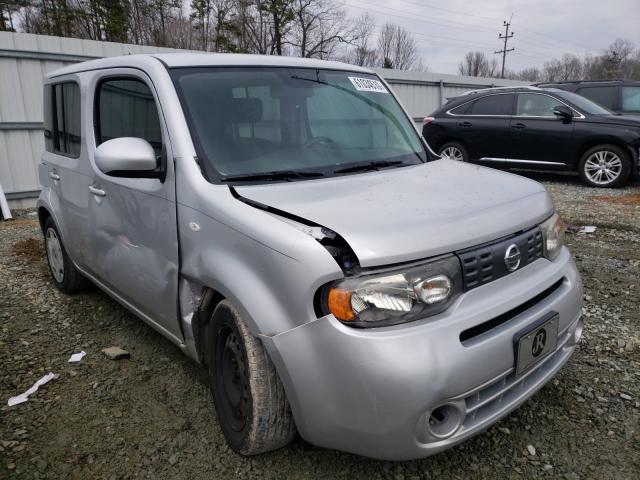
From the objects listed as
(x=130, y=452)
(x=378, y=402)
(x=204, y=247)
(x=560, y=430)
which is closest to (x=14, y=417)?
(x=130, y=452)

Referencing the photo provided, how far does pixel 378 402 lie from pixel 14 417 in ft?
6.64

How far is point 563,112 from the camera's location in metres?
8.35

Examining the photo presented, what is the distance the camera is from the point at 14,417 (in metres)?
2.54

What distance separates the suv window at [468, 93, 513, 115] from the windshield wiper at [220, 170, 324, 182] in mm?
7769

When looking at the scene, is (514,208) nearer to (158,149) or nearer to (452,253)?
(452,253)

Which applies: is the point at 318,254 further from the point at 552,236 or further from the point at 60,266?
the point at 60,266

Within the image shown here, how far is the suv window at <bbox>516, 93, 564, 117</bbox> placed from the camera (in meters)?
8.61

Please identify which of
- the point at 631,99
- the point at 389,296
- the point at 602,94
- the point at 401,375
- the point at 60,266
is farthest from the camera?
the point at 602,94

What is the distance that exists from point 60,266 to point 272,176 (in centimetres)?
271

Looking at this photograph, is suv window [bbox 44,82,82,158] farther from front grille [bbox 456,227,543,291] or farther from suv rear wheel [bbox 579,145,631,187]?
suv rear wheel [bbox 579,145,631,187]

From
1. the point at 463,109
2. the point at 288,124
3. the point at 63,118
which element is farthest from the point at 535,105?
the point at 63,118

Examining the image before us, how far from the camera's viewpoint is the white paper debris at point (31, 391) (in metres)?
2.67

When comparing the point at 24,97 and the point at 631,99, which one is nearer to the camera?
the point at 24,97

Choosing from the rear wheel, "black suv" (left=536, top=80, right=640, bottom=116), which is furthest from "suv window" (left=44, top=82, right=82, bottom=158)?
"black suv" (left=536, top=80, right=640, bottom=116)
